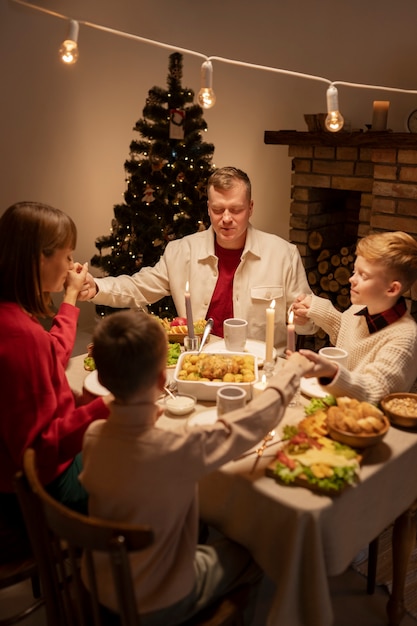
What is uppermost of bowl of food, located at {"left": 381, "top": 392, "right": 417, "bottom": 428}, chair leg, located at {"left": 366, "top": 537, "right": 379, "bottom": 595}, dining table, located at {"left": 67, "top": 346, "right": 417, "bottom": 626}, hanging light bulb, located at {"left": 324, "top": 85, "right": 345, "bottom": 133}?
hanging light bulb, located at {"left": 324, "top": 85, "right": 345, "bottom": 133}

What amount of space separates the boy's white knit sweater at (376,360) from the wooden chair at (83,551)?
24.6 inches

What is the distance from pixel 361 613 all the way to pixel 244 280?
57.1 inches

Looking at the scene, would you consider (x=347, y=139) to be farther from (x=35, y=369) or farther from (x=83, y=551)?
(x=83, y=551)

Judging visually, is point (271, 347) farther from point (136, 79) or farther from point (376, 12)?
point (136, 79)

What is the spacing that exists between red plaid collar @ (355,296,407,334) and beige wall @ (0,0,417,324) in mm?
2273

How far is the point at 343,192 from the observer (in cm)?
425

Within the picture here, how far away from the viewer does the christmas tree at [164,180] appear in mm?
3787

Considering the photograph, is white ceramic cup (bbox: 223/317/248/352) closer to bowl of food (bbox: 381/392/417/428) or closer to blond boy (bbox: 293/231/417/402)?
blond boy (bbox: 293/231/417/402)

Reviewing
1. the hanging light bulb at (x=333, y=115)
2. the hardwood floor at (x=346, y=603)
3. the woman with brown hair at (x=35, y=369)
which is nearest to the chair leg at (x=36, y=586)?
the hardwood floor at (x=346, y=603)

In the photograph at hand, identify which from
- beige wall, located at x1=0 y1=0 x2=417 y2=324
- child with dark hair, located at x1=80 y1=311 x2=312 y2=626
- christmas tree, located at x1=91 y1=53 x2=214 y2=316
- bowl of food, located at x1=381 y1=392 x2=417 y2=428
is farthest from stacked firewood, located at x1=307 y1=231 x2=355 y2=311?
child with dark hair, located at x1=80 y1=311 x2=312 y2=626

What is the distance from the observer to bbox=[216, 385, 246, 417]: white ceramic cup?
5.20 feet

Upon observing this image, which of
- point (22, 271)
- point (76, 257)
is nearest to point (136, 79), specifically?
point (76, 257)

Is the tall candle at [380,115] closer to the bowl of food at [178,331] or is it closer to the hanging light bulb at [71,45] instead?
the bowl of food at [178,331]

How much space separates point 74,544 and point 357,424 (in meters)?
0.76
